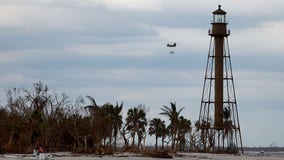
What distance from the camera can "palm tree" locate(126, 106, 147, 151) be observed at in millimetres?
109188

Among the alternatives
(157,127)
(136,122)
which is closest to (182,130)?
(157,127)

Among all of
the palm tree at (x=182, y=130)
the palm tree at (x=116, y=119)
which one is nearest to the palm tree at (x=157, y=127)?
the palm tree at (x=182, y=130)

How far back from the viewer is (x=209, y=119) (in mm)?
107875

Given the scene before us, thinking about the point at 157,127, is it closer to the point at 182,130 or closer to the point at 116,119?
the point at 182,130

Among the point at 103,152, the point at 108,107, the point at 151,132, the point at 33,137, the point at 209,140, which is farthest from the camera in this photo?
the point at 151,132

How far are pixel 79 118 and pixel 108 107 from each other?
13.1 meters

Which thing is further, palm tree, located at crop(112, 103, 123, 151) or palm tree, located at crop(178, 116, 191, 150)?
palm tree, located at crop(178, 116, 191, 150)

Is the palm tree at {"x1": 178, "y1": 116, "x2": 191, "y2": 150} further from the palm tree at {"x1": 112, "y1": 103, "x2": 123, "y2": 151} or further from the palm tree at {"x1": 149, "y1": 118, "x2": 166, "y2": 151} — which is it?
the palm tree at {"x1": 112, "y1": 103, "x2": 123, "y2": 151}

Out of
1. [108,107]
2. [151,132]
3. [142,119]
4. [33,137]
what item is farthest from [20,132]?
[151,132]

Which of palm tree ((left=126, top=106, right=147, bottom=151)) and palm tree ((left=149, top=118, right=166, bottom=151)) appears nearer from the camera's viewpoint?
palm tree ((left=126, top=106, right=147, bottom=151))

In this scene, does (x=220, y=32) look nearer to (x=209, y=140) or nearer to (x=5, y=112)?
(x=209, y=140)

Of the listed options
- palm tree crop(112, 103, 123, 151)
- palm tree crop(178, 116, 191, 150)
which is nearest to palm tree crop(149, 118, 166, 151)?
palm tree crop(178, 116, 191, 150)

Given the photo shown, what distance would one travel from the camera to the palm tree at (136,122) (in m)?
109

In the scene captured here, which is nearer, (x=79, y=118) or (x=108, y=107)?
(x=79, y=118)
